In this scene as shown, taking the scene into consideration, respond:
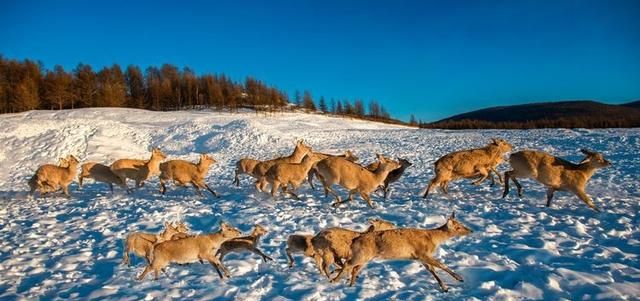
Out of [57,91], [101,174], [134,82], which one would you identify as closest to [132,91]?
[134,82]

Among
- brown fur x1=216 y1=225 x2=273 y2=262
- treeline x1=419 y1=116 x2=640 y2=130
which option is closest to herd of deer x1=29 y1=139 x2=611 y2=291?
brown fur x1=216 y1=225 x2=273 y2=262

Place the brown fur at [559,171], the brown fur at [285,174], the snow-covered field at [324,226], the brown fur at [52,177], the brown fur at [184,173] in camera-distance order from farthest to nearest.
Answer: the brown fur at [52,177] < the brown fur at [184,173] < the brown fur at [285,174] < the brown fur at [559,171] < the snow-covered field at [324,226]

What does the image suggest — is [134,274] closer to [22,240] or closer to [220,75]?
[22,240]

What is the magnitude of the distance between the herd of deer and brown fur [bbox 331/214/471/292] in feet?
0.05

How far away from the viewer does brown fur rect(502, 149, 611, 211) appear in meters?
11.0

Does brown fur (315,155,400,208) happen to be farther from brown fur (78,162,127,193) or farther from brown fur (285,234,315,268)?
brown fur (78,162,127,193)

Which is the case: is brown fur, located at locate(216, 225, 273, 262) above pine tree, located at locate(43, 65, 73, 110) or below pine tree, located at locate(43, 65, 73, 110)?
below

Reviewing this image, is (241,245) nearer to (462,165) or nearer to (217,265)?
(217,265)

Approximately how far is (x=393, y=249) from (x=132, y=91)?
8611 cm

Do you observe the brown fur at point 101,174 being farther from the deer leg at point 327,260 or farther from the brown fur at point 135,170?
the deer leg at point 327,260

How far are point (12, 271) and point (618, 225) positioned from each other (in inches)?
513

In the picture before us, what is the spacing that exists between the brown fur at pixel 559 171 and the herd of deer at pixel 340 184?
23mm

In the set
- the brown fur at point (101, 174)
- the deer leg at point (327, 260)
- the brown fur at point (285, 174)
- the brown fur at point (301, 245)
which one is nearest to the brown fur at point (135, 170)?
the brown fur at point (101, 174)

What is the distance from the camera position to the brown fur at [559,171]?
11.0 m
